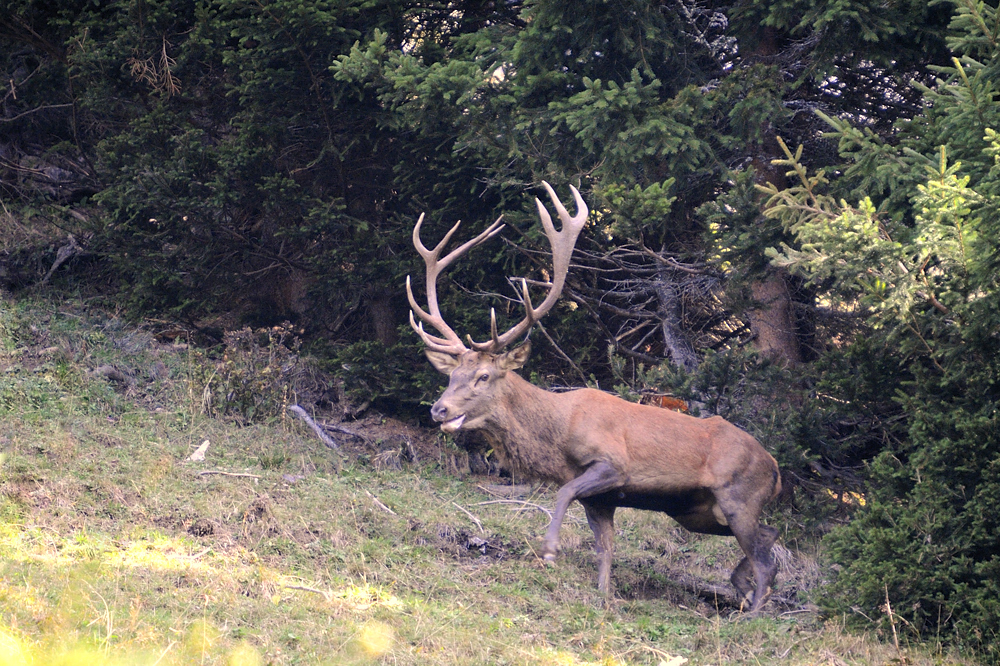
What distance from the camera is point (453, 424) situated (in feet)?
26.5

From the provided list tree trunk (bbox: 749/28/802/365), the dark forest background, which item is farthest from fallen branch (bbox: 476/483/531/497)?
tree trunk (bbox: 749/28/802/365)

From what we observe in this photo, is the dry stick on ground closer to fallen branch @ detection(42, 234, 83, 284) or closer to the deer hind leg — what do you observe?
the deer hind leg

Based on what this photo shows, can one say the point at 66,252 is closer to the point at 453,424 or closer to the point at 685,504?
the point at 453,424

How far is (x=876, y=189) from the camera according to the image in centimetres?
773

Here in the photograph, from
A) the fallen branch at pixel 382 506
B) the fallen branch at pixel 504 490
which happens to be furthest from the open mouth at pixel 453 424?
the fallen branch at pixel 504 490

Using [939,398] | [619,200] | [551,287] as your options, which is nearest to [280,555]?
[551,287]

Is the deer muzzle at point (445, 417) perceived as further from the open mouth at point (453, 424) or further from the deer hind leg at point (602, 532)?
the deer hind leg at point (602, 532)

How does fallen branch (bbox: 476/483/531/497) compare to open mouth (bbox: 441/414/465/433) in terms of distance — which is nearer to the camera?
open mouth (bbox: 441/414/465/433)

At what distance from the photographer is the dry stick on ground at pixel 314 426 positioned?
10.9 metres

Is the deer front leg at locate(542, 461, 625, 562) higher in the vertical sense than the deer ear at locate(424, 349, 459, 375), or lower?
lower

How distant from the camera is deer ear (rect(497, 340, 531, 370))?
8.38m

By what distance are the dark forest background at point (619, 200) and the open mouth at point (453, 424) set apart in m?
2.45

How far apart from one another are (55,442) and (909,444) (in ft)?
23.1

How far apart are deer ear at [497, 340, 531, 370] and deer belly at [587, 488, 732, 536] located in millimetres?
1325
